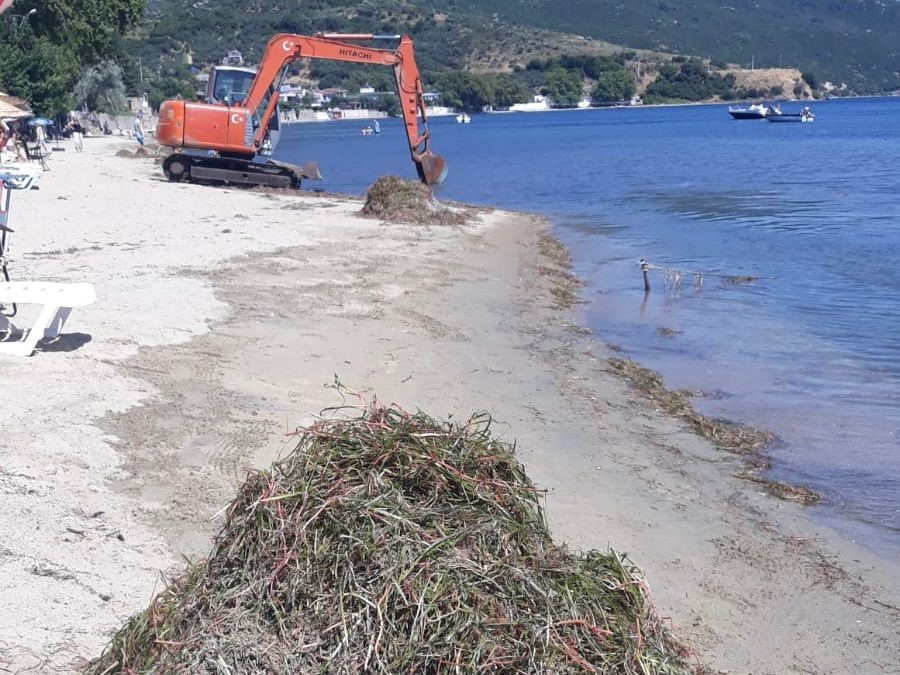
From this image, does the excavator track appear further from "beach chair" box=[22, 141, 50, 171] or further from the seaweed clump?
"beach chair" box=[22, 141, 50, 171]

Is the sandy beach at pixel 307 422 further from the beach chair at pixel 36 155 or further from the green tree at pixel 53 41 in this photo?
the green tree at pixel 53 41

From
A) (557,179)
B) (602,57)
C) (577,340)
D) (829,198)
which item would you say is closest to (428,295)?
(577,340)

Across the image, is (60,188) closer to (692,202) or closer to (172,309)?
(172,309)

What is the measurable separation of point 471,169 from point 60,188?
82.6 feet

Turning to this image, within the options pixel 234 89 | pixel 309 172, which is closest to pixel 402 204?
pixel 309 172

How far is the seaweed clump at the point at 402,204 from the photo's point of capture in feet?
72.0

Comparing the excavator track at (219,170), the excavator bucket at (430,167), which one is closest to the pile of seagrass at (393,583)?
the excavator bucket at (430,167)

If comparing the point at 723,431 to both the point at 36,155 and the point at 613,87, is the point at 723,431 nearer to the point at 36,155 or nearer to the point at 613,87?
the point at 36,155

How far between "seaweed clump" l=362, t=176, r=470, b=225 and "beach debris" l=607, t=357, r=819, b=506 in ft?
36.1

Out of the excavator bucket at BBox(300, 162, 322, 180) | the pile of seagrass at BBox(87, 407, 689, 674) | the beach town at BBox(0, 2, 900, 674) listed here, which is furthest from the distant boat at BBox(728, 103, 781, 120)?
the pile of seagrass at BBox(87, 407, 689, 674)

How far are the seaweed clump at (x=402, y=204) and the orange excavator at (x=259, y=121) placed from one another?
3.04 m

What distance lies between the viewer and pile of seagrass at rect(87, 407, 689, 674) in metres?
3.14

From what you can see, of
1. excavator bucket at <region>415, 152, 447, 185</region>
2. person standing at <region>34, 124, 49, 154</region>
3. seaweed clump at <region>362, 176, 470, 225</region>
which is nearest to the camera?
seaweed clump at <region>362, 176, 470, 225</region>

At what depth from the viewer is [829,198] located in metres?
31.9
